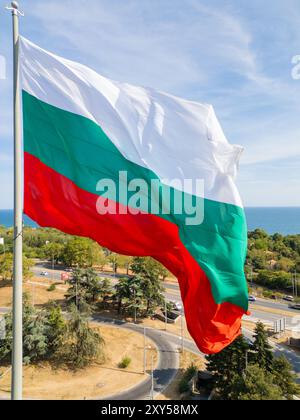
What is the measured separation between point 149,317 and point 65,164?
39194 mm

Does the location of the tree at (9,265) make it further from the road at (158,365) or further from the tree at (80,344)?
the tree at (80,344)

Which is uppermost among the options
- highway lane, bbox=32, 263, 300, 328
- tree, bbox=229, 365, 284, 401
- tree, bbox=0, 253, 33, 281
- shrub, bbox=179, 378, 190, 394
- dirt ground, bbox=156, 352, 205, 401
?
tree, bbox=0, 253, 33, 281

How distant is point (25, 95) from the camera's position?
24.6ft

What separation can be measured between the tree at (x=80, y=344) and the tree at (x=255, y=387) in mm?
13105

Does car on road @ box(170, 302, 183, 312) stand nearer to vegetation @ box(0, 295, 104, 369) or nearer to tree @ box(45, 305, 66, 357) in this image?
vegetation @ box(0, 295, 104, 369)

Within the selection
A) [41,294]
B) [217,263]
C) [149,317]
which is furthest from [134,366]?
[217,263]

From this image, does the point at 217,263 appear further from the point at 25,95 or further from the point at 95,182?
the point at 25,95

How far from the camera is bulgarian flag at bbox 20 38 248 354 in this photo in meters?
7.53

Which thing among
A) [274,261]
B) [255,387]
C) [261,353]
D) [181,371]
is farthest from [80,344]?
[274,261]

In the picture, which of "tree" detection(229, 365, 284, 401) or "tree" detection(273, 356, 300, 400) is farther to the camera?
"tree" detection(273, 356, 300, 400)

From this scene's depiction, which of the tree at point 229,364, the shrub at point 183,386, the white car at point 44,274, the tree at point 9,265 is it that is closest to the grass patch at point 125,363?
the shrub at point 183,386

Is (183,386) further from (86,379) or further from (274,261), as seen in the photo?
(274,261)

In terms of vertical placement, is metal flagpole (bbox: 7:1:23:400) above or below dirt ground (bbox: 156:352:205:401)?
above

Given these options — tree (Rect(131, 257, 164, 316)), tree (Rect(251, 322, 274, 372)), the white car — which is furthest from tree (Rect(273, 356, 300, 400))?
the white car
